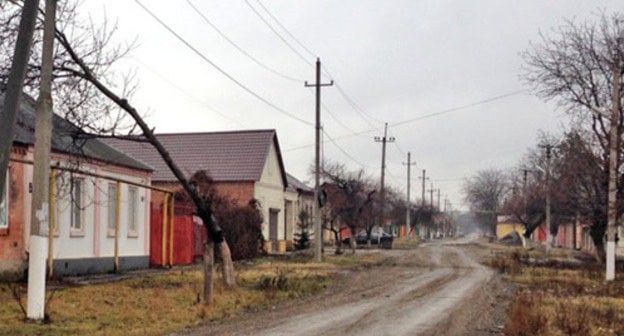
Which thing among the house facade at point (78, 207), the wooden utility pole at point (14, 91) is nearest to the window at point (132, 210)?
the house facade at point (78, 207)

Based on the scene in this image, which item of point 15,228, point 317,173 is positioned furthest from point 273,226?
point 15,228

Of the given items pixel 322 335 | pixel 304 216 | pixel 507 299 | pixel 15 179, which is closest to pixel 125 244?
pixel 15 179

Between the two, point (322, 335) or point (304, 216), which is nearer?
point (322, 335)

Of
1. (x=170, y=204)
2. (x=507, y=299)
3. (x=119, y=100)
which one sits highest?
(x=119, y=100)

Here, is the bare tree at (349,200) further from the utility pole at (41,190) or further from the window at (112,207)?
the utility pole at (41,190)

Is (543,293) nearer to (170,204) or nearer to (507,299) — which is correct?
(507,299)

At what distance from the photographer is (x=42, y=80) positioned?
12.6 m

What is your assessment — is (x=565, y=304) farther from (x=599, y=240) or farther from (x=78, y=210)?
(x=599, y=240)

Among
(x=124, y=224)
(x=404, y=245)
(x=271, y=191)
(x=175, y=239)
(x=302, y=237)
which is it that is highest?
(x=271, y=191)

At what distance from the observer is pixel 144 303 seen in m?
15.5

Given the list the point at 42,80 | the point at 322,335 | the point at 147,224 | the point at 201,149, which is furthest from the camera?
the point at 201,149

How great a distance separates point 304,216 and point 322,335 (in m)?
33.8

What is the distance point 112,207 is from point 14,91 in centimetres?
1772

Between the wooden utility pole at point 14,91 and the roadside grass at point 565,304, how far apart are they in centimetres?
813
